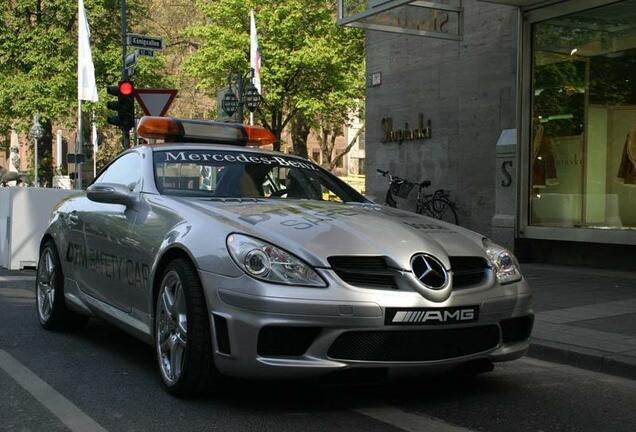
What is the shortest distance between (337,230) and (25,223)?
8623 millimetres

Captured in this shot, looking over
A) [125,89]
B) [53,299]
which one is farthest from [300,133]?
[53,299]

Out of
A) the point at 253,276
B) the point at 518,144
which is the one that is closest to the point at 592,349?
the point at 253,276

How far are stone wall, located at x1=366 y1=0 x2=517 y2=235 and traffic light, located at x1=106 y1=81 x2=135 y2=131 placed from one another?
204 inches

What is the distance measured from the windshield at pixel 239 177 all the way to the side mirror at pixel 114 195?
0.71 feet

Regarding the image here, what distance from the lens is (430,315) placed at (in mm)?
3734

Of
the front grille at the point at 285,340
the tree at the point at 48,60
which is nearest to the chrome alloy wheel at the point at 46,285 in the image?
the front grille at the point at 285,340

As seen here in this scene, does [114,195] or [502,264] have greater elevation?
[114,195]

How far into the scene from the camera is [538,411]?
4168 millimetres

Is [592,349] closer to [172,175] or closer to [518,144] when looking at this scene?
[172,175]

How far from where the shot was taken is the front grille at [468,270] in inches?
157

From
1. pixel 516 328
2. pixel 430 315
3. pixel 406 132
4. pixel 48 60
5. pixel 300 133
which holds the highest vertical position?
pixel 48 60

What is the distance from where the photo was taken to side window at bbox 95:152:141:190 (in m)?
5.22

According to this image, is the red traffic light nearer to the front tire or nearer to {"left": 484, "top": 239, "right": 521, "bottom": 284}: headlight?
the front tire

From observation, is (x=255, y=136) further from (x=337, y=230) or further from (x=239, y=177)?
(x=337, y=230)
